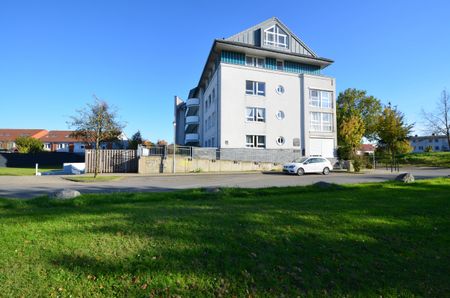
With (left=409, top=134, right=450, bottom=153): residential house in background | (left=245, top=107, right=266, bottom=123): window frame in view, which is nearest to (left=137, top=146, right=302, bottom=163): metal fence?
(left=245, top=107, right=266, bottom=123): window frame

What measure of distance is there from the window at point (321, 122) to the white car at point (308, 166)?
10.6m

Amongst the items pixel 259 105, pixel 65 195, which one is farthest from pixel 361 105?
pixel 65 195

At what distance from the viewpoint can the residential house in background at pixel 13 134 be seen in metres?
79.4

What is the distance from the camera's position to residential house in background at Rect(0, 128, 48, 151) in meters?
79.4

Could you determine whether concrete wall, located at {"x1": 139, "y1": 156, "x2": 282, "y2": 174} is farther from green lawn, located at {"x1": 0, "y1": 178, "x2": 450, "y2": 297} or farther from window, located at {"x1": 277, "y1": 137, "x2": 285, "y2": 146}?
green lawn, located at {"x1": 0, "y1": 178, "x2": 450, "y2": 297}

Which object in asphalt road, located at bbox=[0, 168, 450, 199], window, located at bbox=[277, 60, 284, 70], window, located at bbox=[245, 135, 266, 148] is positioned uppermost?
window, located at bbox=[277, 60, 284, 70]

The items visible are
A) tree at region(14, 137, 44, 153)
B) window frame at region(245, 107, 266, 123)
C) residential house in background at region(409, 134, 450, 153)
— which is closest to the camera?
window frame at region(245, 107, 266, 123)

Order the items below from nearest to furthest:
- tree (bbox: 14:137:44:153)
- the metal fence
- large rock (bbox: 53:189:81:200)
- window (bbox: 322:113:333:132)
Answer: large rock (bbox: 53:189:81:200) < the metal fence < window (bbox: 322:113:333:132) < tree (bbox: 14:137:44:153)

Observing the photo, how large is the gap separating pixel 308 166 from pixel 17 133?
9468 cm

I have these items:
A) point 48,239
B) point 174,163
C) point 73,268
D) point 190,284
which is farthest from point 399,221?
point 174,163

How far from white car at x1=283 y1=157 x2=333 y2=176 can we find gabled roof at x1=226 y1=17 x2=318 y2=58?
16.3 metres

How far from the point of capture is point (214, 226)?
5219 millimetres

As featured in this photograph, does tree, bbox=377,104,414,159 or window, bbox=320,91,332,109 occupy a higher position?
window, bbox=320,91,332,109

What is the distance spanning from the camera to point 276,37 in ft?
113
